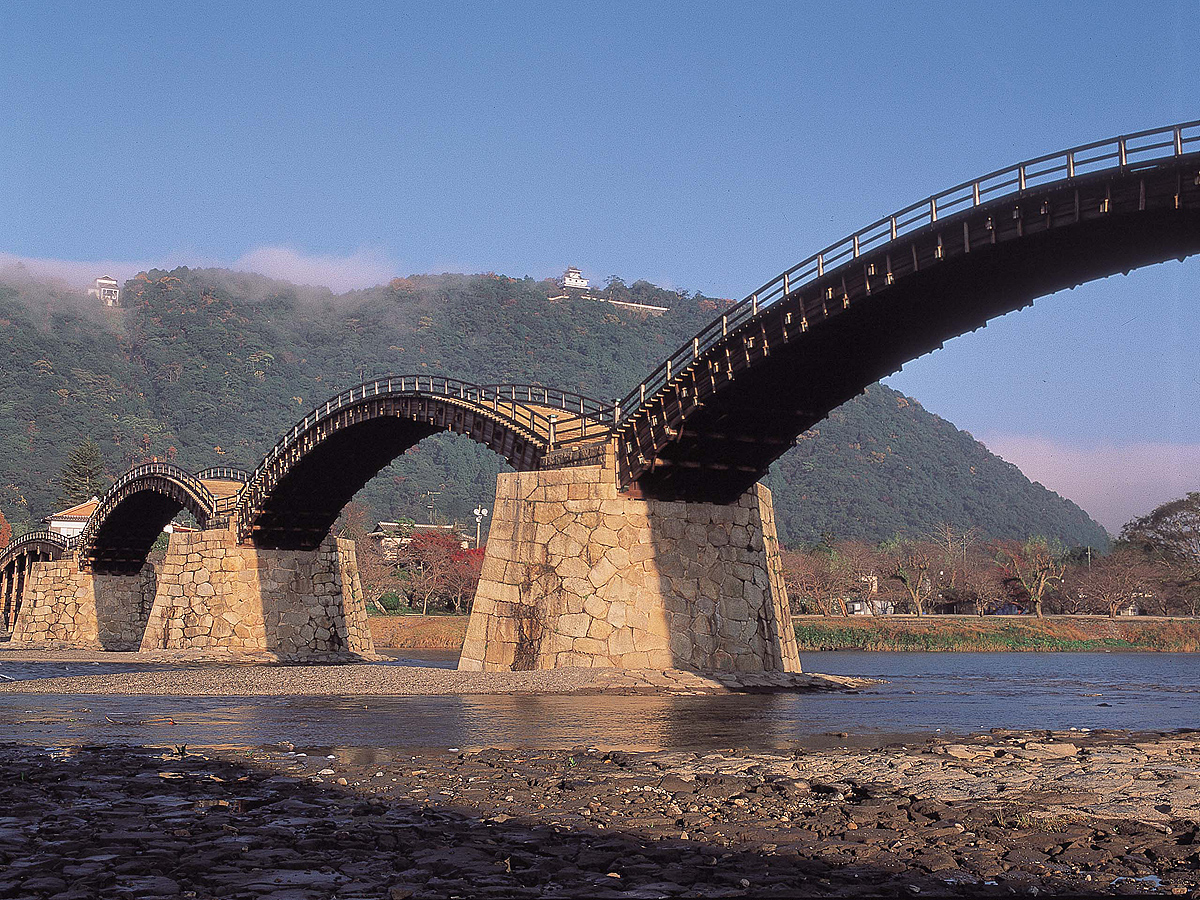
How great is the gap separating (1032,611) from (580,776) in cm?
9879

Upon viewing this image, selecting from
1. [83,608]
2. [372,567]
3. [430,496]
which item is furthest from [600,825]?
[430,496]

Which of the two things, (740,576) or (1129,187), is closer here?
(1129,187)

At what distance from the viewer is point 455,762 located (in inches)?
607

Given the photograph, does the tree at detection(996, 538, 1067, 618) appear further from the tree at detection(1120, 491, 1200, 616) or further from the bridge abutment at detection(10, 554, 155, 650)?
the bridge abutment at detection(10, 554, 155, 650)

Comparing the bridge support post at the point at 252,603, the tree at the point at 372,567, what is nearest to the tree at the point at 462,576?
the tree at the point at 372,567

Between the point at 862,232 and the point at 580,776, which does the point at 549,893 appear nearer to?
the point at 580,776

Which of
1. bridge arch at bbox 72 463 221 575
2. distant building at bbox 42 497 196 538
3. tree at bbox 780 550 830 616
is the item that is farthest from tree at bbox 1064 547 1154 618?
distant building at bbox 42 497 196 538

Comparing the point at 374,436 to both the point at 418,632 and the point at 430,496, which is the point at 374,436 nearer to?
the point at 418,632

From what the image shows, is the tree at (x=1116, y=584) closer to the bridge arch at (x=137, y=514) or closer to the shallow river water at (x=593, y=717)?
the shallow river water at (x=593, y=717)

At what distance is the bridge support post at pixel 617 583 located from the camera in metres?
34.5

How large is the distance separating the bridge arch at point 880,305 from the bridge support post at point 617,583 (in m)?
1.31

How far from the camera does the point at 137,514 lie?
75.7 metres

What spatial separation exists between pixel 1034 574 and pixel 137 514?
2913 inches

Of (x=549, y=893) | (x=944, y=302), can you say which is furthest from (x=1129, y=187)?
(x=549, y=893)
